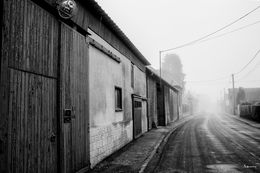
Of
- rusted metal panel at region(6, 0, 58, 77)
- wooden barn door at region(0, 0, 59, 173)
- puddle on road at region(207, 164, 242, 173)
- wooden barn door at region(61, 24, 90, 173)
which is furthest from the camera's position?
puddle on road at region(207, 164, 242, 173)

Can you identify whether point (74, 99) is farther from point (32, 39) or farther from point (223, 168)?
point (223, 168)

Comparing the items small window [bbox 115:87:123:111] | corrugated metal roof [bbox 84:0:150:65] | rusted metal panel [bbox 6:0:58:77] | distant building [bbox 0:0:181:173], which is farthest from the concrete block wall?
corrugated metal roof [bbox 84:0:150:65]

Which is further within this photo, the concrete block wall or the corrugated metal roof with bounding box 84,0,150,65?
the corrugated metal roof with bounding box 84,0,150,65

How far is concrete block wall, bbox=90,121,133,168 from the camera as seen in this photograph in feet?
23.5

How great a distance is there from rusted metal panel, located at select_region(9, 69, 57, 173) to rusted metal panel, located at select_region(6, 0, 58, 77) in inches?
8.7

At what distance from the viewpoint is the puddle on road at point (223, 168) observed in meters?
6.39

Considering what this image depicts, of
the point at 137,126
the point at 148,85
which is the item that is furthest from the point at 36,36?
the point at 148,85

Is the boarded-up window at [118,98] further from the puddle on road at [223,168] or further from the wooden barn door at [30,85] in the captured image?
the wooden barn door at [30,85]

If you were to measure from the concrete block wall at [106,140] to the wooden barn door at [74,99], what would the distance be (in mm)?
499

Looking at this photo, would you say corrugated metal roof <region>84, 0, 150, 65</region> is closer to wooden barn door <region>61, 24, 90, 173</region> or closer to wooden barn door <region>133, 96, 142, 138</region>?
wooden barn door <region>61, 24, 90, 173</region>

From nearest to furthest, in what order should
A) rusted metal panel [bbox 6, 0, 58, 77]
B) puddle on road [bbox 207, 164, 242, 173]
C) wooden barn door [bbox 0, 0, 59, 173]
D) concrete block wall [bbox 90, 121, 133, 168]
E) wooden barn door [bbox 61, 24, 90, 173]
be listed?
wooden barn door [bbox 0, 0, 59, 173] → rusted metal panel [bbox 6, 0, 58, 77] → wooden barn door [bbox 61, 24, 90, 173] → puddle on road [bbox 207, 164, 242, 173] → concrete block wall [bbox 90, 121, 133, 168]

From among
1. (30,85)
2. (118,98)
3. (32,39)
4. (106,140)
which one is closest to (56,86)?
(30,85)

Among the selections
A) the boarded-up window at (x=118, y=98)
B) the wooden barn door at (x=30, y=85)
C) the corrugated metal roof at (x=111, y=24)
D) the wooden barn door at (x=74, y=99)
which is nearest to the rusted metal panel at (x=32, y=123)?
the wooden barn door at (x=30, y=85)

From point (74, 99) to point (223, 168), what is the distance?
520 cm
